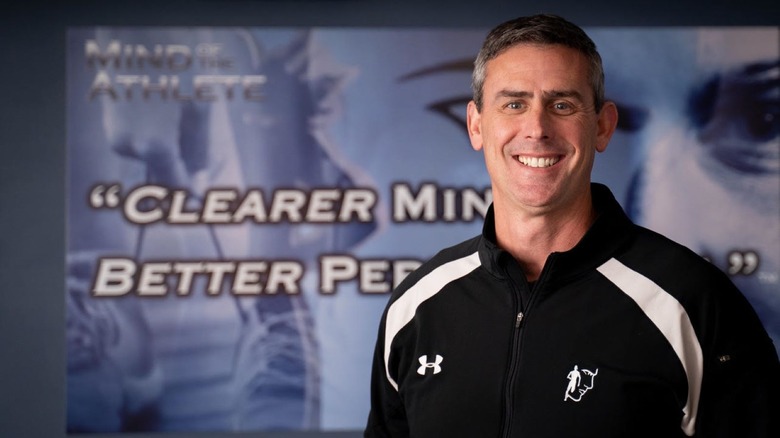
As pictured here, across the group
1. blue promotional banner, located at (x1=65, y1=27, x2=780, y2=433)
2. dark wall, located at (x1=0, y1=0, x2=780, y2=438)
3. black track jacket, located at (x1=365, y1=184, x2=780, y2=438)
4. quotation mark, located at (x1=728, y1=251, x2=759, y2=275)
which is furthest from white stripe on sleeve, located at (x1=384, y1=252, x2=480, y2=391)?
quotation mark, located at (x1=728, y1=251, x2=759, y2=275)

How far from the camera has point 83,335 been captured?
374 cm

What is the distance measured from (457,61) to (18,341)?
2.15 m

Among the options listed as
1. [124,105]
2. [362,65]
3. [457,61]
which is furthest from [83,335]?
[457,61]

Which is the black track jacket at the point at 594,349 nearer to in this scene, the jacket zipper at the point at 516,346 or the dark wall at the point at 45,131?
the jacket zipper at the point at 516,346

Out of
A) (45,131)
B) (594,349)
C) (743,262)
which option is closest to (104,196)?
(45,131)

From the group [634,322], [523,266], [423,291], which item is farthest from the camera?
[423,291]

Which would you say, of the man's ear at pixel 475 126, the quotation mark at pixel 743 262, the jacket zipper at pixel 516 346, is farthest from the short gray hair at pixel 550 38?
the quotation mark at pixel 743 262

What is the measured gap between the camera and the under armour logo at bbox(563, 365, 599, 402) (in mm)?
1371

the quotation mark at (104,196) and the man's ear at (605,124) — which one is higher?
the quotation mark at (104,196)

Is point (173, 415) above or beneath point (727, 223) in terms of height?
beneath

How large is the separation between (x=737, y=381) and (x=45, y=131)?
3222mm

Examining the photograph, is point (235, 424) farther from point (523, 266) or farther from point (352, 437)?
point (523, 266)

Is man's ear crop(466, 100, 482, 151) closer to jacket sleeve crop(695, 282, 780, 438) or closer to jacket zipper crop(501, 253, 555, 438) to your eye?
jacket zipper crop(501, 253, 555, 438)

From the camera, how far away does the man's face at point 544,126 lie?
4.66 feet
